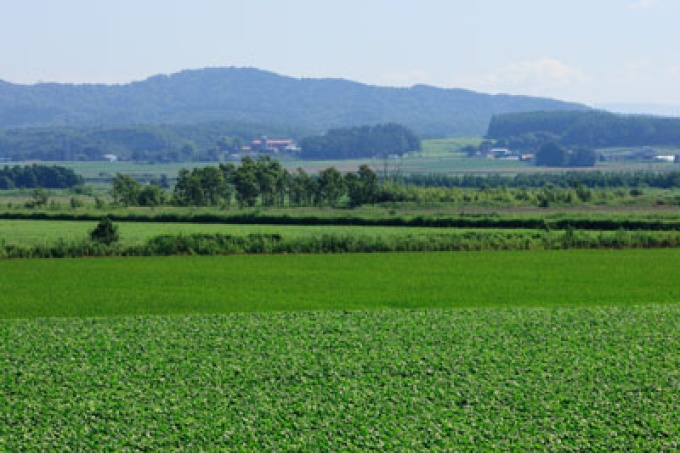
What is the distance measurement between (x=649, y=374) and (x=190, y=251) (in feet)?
98.1

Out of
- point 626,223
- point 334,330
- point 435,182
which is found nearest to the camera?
point 334,330

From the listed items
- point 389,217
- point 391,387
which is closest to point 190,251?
point 389,217

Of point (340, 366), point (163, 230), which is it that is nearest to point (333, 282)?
point (340, 366)

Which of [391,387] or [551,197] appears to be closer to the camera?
[391,387]

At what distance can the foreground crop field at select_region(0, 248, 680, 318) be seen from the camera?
33281 mm

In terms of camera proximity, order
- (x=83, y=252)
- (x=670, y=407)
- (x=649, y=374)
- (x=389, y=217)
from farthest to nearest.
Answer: (x=389, y=217) → (x=83, y=252) → (x=649, y=374) → (x=670, y=407)

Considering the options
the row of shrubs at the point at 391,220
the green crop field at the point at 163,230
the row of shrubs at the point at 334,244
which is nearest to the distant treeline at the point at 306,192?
the row of shrubs at the point at 391,220

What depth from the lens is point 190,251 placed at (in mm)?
47469

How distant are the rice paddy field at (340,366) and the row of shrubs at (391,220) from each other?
21985 millimetres

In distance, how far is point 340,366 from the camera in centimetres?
2222

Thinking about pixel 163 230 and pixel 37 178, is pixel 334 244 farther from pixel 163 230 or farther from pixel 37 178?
pixel 37 178

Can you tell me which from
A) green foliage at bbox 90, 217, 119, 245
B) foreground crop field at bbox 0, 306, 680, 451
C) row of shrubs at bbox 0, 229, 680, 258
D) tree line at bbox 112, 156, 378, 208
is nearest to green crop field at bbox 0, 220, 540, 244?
green foliage at bbox 90, 217, 119, 245

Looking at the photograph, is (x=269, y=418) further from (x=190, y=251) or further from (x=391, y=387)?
(x=190, y=251)

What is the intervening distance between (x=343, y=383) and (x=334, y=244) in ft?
90.4
